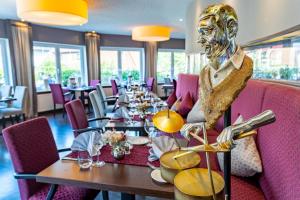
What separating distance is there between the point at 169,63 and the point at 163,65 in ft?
1.03

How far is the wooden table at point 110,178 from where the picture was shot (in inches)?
45.4

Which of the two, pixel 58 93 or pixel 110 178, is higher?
pixel 58 93

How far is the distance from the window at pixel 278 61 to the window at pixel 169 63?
7.56 meters

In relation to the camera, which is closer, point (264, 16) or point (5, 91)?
point (264, 16)

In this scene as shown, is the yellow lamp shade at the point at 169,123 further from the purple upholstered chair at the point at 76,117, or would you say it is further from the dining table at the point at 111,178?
the purple upholstered chair at the point at 76,117

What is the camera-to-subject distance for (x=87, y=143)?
1.58 m

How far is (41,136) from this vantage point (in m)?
1.76

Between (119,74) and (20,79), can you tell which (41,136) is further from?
(119,74)

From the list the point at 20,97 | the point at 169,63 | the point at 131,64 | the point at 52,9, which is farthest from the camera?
the point at 169,63

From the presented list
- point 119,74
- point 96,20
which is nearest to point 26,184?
point 96,20

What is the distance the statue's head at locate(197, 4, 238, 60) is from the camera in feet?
2.87

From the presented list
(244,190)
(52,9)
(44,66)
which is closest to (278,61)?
(244,190)

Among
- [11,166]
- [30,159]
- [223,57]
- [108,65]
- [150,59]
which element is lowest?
[11,166]

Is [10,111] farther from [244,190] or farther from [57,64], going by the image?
[244,190]
